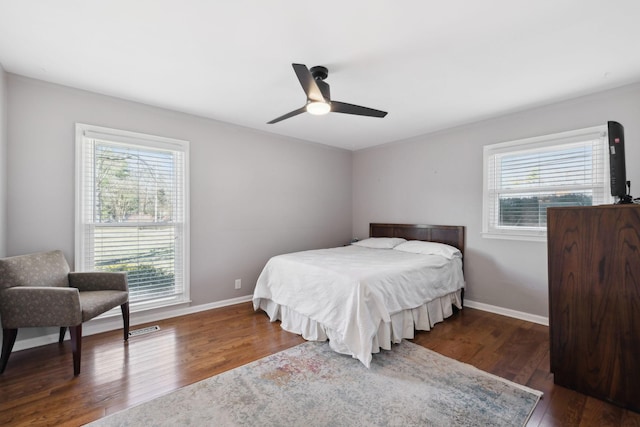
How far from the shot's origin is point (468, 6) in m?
1.64

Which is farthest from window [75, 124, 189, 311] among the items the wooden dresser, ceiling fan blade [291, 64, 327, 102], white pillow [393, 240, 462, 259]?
the wooden dresser

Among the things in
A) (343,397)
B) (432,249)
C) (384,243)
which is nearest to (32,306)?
(343,397)

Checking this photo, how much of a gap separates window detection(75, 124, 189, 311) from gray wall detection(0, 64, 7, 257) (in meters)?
0.47

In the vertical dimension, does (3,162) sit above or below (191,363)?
above

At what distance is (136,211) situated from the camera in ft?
10.2

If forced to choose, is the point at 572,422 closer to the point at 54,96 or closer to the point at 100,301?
the point at 100,301

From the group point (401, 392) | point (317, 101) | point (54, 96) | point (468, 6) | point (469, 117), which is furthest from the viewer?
point (469, 117)

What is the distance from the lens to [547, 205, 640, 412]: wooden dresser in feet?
5.77

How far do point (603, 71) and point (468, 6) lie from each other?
1.73 m

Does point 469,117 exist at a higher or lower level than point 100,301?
higher

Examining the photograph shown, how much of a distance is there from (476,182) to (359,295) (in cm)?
247

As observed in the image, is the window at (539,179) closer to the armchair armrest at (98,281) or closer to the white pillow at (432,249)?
the white pillow at (432,249)

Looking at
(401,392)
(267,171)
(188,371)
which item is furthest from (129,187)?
(401,392)

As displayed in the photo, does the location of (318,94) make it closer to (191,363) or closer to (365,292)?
(365,292)
